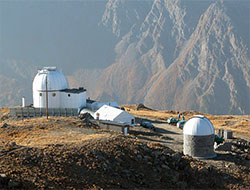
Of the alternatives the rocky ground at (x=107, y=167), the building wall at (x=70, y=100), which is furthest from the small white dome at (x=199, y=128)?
the building wall at (x=70, y=100)

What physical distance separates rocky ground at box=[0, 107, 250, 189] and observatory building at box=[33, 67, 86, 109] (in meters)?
17.5

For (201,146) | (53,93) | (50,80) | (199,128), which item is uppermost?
(50,80)

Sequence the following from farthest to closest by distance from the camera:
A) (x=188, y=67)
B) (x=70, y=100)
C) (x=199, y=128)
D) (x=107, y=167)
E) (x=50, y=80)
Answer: (x=188, y=67) < (x=70, y=100) < (x=50, y=80) < (x=199, y=128) < (x=107, y=167)

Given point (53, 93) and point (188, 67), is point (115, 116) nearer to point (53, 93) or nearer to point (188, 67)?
point (53, 93)

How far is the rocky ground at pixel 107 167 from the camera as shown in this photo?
16422 mm

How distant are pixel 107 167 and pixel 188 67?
151 metres

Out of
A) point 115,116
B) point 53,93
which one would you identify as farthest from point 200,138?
point 53,93

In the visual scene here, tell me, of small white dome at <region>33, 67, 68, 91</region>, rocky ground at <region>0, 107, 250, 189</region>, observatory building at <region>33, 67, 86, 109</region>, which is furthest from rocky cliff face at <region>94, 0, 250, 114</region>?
rocky ground at <region>0, 107, 250, 189</region>

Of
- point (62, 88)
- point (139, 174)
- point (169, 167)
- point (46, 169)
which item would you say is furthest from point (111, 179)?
point (62, 88)

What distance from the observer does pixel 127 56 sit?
649ft

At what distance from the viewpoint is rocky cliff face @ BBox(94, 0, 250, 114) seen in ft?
501

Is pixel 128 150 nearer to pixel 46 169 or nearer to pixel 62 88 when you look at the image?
pixel 46 169

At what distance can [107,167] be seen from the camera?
18.7 metres

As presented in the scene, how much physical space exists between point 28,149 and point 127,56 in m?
181
